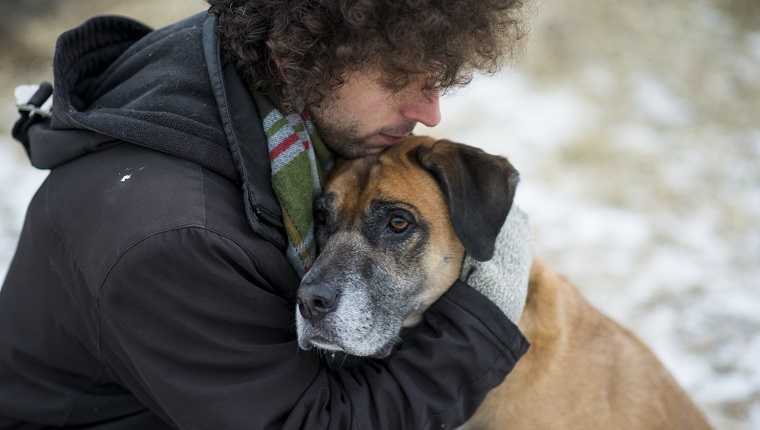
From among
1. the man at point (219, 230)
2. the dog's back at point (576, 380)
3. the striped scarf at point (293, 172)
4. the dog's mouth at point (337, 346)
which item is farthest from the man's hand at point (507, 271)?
the striped scarf at point (293, 172)

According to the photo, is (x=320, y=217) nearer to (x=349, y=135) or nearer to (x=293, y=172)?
(x=349, y=135)

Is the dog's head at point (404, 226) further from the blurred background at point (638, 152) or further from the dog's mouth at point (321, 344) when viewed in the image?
the blurred background at point (638, 152)

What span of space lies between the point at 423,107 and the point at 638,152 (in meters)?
5.23

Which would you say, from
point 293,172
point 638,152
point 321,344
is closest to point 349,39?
point 293,172

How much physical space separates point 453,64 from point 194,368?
4.82 feet

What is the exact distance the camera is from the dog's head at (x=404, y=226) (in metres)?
2.87

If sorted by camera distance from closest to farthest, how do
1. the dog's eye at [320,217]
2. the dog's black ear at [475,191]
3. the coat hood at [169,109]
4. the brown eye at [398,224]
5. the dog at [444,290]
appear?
1. the coat hood at [169,109]
2. the dog at [444,290]
3. the dog's black ear at [475,191]
4. the brown eye at [398,224]
5. the dog's eye at [320,217]

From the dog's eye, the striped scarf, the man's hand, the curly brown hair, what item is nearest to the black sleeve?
the man's hand

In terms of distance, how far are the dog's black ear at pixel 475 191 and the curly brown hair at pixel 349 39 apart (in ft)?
1.23

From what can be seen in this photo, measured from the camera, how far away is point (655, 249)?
241 inches

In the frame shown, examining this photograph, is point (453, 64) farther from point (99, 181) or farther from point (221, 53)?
point (99, 181)

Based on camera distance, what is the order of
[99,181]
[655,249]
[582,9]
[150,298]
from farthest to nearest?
1. [582,9]
2. [655,249]
3. [99,181]
4. [150,298]

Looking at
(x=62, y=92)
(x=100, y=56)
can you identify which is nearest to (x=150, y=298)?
(x=62, y=92)

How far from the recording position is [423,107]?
2.94 metres
